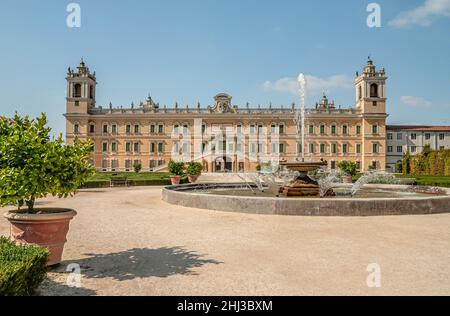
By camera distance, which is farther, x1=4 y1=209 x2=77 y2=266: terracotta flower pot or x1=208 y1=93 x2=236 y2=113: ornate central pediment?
x1=208 y1=93 x2=236 y2=113: ornate central pediment

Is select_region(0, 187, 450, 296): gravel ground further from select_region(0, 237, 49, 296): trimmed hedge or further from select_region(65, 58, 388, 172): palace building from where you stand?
select_region(65, 58, 388, 172): palace building

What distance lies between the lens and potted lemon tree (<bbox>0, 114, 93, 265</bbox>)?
4.90 metres

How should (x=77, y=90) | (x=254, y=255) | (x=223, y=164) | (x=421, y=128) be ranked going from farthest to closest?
(x=421, y=128) < (x=77, y=90) < (x=223, y=164) < (x=254, y=255)

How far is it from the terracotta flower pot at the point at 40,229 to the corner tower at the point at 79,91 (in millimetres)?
55427

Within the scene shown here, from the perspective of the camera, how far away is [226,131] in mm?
56438

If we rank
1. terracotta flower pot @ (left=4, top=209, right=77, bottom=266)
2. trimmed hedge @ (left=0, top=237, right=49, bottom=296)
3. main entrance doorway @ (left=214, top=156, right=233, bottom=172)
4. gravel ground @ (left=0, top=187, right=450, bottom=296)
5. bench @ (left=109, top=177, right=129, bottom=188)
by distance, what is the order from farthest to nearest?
main entrance doorway @ (left=214, top=156, right=233, bottom=172) → bench @ (left=109, top=177, right=129, bottom=188) → terracotta flower pot @ (left=4, top=209, right=77, bottom=266) → gravel ground @ (left=0, top=187, right=450, bottom=296) → trimmed hedge @ (left=0, top=237, right=49, bottom=296)

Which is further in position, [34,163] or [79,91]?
[79,91]

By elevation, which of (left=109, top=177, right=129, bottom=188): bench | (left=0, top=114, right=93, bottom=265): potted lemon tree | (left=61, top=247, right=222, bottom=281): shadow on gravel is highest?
(left=0, top=114, right=93, bottom=265): potted lemon tree

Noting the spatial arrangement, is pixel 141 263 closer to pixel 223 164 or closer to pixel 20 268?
pixel 20 268

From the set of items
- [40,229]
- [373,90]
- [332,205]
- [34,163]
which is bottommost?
[332,205]

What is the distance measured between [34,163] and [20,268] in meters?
1.88

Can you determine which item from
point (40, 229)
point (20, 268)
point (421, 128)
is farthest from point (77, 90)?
point (20, 268)

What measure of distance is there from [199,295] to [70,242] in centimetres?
397

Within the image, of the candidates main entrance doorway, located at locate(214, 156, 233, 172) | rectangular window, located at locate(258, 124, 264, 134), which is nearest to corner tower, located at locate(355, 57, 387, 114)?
rectangular window, located at locate(258, 124, 264, 134)
